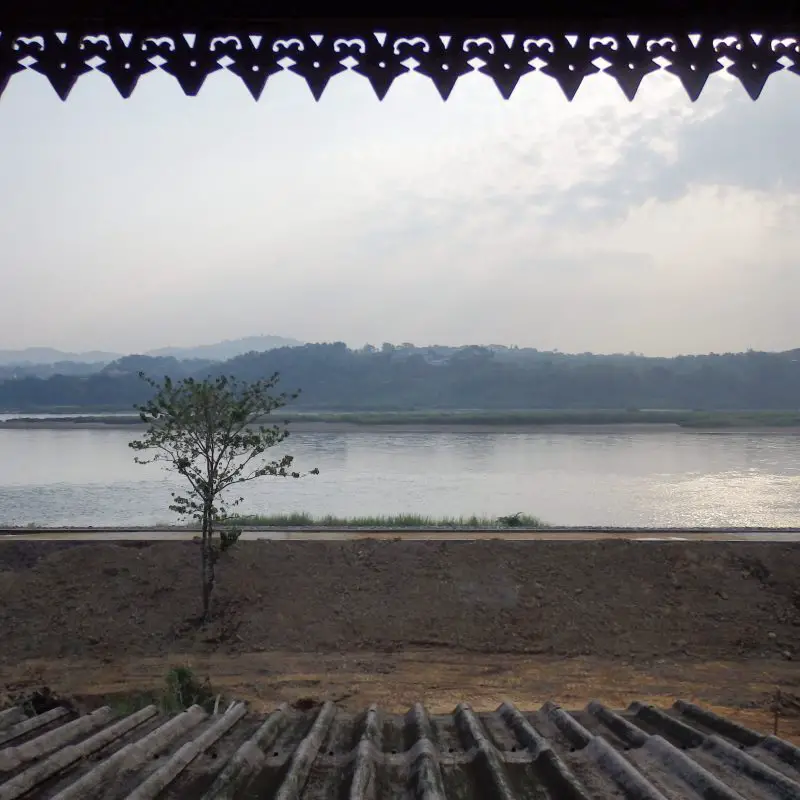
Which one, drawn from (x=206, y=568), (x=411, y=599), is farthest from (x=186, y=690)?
(x=411, y=599)

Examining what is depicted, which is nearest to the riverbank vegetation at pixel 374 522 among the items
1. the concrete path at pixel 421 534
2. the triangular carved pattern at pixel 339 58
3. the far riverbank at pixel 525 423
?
the concrete path at pixel 421 534

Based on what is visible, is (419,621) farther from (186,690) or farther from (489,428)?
(489,428)

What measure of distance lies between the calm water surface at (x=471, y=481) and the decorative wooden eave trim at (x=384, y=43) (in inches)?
677

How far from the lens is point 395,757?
319 centimetres

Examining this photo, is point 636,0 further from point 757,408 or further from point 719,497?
point 757,408

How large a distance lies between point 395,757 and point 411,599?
890cm

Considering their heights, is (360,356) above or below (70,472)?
above

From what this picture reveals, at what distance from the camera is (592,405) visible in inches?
2351

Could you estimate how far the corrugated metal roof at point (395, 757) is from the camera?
2.79 metres

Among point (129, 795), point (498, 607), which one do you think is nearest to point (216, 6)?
point (129, 795)

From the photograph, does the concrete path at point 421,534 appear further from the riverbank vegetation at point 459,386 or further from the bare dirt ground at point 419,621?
the riverbank vegetation at point 459,386

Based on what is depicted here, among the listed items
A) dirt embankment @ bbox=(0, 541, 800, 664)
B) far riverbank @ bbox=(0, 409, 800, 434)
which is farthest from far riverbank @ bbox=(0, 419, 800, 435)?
dirt embankment @ bbox=(0, 541, 800, 664)

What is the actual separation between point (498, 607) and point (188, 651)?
4472 mm

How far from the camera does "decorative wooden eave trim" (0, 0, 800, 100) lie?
9.86 feet
